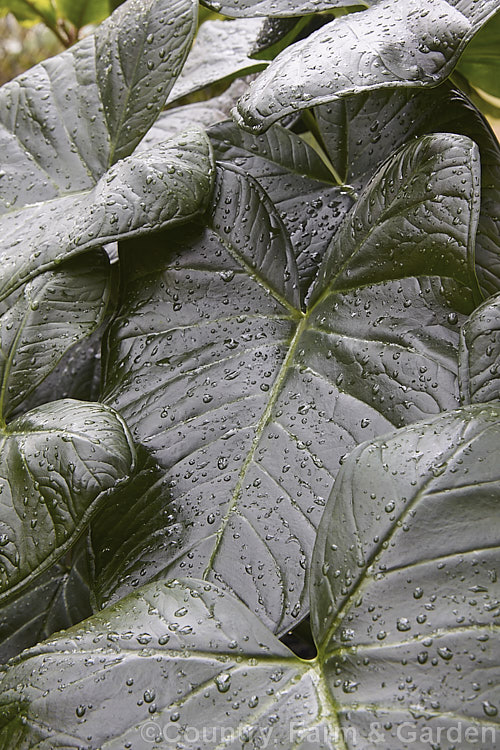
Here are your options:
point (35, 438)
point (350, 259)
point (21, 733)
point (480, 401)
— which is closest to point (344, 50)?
point (350, 259)

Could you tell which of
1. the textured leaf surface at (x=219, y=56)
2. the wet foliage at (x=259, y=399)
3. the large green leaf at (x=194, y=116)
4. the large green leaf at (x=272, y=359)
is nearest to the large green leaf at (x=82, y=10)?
the textured leaf surface at (x=219, y=56)

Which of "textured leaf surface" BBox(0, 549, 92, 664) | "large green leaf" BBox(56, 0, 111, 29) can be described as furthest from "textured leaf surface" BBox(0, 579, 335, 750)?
"large green leaf" BBox(56, 0, 111, 29)

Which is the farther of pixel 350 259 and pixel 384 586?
pixel 350 259

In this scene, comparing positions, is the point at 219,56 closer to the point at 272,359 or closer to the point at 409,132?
the point at 409,132

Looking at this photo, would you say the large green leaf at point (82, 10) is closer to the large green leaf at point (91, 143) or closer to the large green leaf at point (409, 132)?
the large green leaf at point (91, 143)

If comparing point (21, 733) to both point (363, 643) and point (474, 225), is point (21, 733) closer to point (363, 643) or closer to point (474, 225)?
point (363, 643)

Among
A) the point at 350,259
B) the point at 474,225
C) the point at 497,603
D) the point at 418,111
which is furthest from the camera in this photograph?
the point at 418,111
